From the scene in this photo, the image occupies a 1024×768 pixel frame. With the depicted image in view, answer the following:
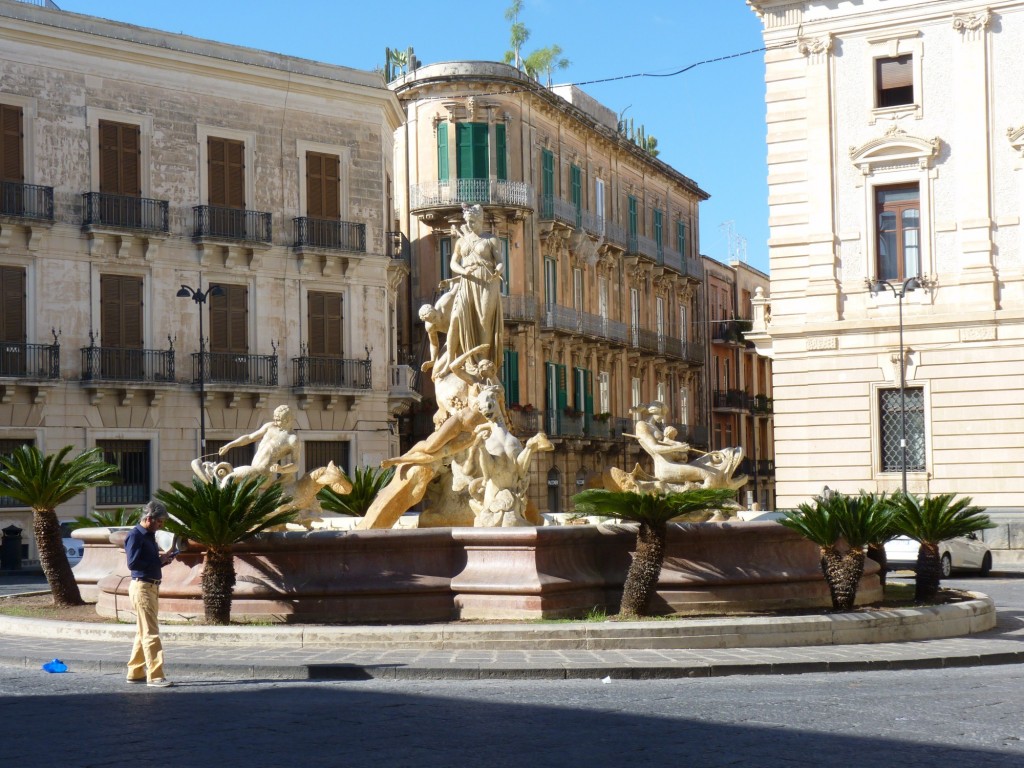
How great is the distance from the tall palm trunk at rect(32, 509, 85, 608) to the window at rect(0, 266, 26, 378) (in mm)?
18678

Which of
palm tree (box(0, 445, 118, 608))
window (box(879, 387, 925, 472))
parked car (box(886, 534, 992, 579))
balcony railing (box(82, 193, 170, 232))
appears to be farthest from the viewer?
balcony railing (box(82, 193, 170, 232))

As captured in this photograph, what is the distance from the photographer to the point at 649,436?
1895cm

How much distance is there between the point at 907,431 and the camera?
32.2 m

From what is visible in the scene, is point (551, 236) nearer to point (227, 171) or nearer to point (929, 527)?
point (227, 171)

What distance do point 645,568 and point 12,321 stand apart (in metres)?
24.4

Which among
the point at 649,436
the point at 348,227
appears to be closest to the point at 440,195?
the point at 348,227

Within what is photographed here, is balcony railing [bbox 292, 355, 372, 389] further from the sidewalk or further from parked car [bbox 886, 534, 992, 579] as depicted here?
the sidewalk

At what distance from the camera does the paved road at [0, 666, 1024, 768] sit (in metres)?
8.23

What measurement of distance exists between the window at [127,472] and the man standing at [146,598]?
2445cm

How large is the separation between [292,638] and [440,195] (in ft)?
117

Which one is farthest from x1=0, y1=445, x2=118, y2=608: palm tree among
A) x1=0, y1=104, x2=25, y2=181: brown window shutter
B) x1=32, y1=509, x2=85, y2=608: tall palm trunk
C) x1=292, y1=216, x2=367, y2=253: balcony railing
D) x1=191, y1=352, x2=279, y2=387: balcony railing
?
x1=292, y1=216, x2=367, y2=253: balcony railing

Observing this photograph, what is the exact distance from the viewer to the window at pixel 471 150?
47.7m

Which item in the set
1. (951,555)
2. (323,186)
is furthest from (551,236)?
(951,555)

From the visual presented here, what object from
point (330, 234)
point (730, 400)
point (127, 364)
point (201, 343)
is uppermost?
point (330, 234)
